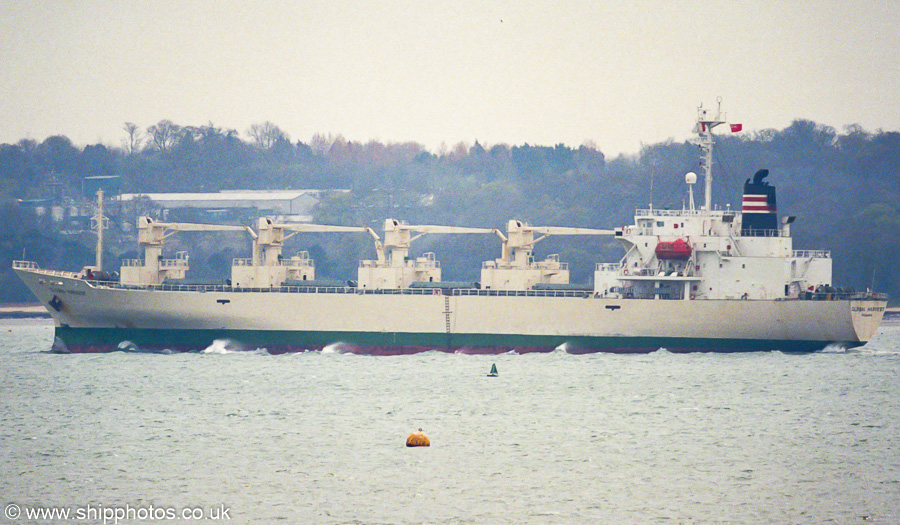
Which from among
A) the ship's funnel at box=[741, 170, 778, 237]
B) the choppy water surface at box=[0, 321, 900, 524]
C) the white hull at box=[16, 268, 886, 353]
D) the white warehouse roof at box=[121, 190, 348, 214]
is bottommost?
the choppy water surface at box=[0, 321, 900, 524]

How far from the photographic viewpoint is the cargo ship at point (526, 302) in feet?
161

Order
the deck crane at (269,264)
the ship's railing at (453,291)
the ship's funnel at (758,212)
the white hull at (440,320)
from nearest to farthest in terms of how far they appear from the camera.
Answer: the ship's railing at (453,291), the white hull at (440,320), the ship's funnel at (758,212), the deck crane at (269,264)

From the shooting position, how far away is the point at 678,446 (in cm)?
2973

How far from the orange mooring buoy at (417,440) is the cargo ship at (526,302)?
21.8 meters

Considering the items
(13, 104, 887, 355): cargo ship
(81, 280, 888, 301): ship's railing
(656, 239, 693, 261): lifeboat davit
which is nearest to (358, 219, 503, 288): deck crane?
(13, 104, 887, 355): cargo ship

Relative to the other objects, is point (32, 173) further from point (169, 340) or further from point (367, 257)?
point (169, 340)

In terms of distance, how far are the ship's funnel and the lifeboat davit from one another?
2.66 meters

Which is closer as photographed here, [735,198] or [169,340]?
[169,340]

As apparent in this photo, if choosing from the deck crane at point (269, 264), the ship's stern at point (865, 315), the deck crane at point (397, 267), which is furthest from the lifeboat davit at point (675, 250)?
the deck crane at point (269, 264)

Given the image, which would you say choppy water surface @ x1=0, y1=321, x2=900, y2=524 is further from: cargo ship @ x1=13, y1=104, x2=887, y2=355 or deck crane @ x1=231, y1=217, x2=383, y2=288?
deck crane @ x1=231, y1=217, x2=383, y2=288

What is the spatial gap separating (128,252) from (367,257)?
814 inches

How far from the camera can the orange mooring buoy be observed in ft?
97.1

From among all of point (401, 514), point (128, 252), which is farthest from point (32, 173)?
point (401, 514)

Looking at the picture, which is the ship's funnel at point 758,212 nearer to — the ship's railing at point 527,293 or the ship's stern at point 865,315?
the ship's stern at point 865,315
